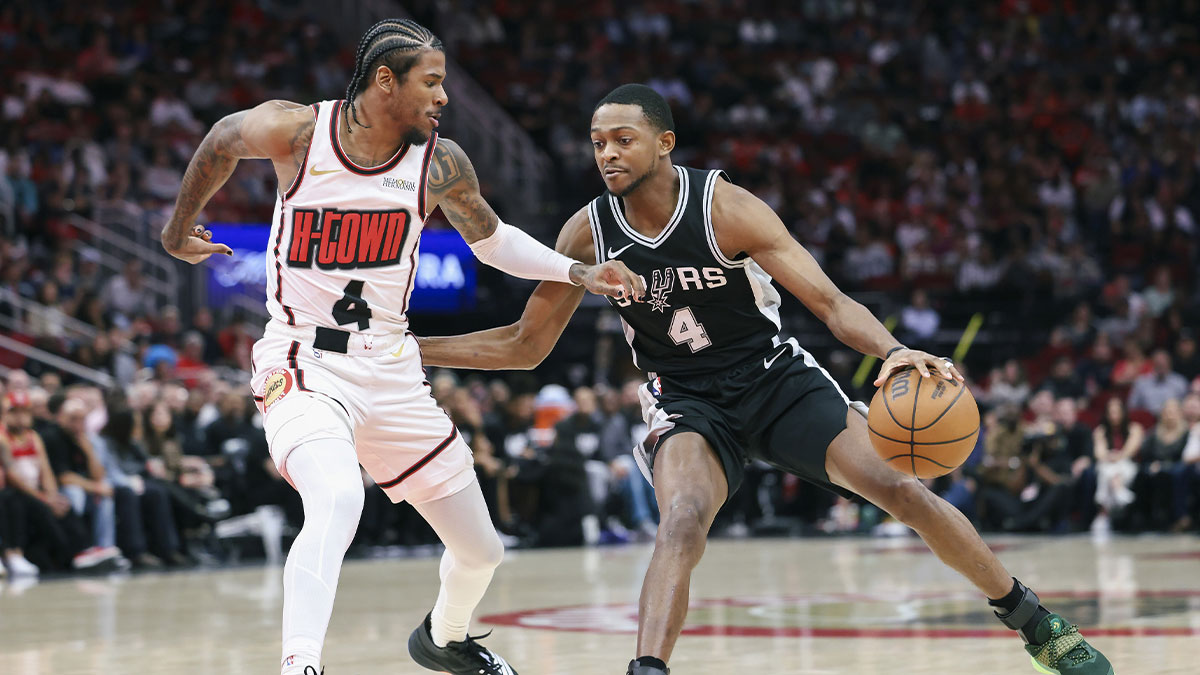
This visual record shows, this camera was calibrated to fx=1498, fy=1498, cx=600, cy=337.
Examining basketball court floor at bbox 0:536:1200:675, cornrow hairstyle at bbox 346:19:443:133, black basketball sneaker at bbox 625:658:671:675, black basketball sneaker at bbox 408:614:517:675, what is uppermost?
cornrow hairstyle at bbox 346:19:443:133

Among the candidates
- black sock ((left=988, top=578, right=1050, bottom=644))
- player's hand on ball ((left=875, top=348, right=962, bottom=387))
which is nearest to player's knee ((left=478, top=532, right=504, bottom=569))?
player's hand on ball ((left=875, top=348, right=962, bottom=387))

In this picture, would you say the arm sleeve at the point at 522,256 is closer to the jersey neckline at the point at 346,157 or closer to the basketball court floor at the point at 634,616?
the jersey neckline at the point at 346,157

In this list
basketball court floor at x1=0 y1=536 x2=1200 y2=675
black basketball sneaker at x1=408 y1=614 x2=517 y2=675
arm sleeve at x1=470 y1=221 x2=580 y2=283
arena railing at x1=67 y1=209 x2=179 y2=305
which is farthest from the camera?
arena railing at x1=67 y1=209 x2=179 y2=305

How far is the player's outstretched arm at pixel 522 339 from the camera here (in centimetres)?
552

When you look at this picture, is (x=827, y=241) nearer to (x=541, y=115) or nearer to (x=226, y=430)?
(x=541, y=115)

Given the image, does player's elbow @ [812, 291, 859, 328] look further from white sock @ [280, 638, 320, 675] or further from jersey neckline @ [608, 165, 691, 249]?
white sock @ [280, 638, 320, 675]

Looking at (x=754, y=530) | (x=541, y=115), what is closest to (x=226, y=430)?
(x=754, y=530)

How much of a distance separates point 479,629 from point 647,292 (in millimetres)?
2961

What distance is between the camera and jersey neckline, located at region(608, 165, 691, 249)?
517 centimetres

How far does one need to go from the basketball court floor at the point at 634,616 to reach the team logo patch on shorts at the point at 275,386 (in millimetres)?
1726

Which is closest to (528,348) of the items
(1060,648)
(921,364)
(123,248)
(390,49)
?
(390,49)

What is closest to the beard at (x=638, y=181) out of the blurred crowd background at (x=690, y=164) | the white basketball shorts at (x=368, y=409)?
the white basketball shorts at (x=368, y=409)

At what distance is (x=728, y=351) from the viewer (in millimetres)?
5270

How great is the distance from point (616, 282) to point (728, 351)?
0.56 metres
